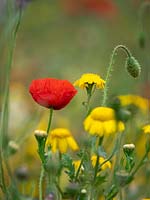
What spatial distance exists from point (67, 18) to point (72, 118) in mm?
1673

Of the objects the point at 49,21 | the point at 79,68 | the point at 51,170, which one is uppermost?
the point at 49,21

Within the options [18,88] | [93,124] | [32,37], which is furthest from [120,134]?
[32,37]

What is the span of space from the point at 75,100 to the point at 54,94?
139cm

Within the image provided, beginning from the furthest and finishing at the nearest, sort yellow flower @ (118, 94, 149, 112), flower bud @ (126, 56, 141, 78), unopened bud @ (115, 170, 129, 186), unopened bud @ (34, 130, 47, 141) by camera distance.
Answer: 1. yellow flower @ (118, 94, 149, 112)
2. flower bud @ (126, 56, 141, 78)
3. unopened bud @ (34, 130, 47, 141)
4. unopened bud @ (115, 170, 129, 186)

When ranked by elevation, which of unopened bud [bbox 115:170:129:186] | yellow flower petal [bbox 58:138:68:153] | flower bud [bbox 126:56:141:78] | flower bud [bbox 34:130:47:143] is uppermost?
flower bud [bbox 126:56:141:78]

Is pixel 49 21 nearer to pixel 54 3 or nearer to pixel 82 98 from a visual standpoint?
pixel 54 3

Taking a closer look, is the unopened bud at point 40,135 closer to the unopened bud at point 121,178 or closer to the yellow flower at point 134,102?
the unopened bud at point 121,178

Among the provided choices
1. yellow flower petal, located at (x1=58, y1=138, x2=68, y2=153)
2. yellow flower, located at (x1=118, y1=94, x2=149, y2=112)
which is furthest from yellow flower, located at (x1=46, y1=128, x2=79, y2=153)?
yellow flower, located at (x1=118, y1=94, x2=149, y2=112)

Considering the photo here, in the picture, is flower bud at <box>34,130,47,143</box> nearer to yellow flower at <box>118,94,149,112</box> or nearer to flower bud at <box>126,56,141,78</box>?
flower bud at <box>126,56,141,78</box>

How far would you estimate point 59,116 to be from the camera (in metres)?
3.28

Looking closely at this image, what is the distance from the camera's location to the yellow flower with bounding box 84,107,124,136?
1.59m

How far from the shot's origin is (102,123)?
161 centimetres

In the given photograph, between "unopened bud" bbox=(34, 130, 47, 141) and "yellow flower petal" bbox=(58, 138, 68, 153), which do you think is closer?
"unopened bud" bbox=(34, 130, 47, 141)

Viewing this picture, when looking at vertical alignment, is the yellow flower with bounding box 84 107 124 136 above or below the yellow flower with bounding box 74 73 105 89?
below
